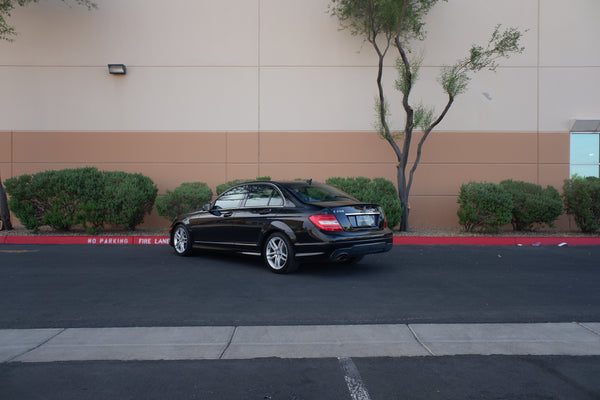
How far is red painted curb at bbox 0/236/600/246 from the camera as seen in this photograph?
1164 cm

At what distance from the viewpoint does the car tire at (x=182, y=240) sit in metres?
9.32

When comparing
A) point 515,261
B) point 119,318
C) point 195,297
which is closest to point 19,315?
point 119,318

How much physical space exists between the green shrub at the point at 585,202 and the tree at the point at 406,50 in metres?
4.12

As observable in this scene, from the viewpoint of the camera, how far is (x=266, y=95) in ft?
47.6

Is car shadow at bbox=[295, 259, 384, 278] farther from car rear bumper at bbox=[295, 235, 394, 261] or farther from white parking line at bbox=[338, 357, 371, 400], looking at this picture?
white parking line at bbox=[338, 357, 371, 400]

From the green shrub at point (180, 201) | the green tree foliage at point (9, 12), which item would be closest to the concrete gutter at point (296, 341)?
the green shrub at point (180, 201)

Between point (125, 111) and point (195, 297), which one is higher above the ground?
point (125, 111)

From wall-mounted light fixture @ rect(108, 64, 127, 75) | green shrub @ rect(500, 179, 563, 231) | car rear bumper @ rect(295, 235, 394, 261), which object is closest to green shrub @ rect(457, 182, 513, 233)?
green shrub @ rect(500, 179, 563, 231)

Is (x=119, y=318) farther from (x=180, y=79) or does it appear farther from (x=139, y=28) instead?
(x=139, y=28)

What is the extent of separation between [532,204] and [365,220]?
707cm

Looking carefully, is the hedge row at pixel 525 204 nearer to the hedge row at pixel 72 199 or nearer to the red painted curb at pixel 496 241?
the red painted curb at pixel 496 241

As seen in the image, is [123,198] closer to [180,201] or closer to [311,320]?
[180,201]

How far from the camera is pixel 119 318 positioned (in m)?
5.25

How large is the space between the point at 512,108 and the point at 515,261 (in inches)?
284
